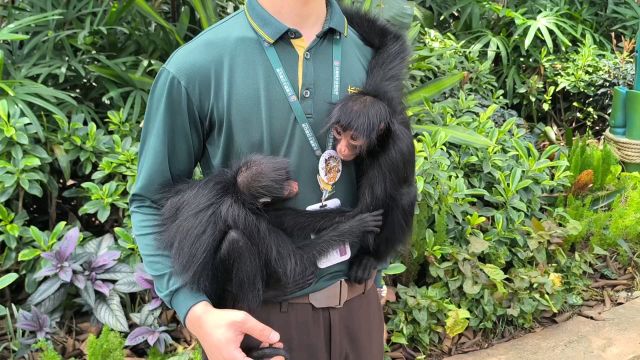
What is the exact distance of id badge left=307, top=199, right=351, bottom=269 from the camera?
1279 millimetres

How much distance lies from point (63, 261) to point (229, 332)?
1808 mm

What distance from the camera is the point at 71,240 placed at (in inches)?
104

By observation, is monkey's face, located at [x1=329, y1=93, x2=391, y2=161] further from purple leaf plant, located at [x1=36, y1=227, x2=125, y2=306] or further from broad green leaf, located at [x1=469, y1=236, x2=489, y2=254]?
broad green leaf, located at [x1=469, y1=236, x2=489, y2=254]

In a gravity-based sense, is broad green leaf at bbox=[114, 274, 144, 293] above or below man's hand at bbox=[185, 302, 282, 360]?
below

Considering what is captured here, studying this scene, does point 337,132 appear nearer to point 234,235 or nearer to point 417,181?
point 234,235

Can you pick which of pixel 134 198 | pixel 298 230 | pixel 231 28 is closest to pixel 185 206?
pixel 134 198

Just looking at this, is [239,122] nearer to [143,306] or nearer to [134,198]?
[134,198]

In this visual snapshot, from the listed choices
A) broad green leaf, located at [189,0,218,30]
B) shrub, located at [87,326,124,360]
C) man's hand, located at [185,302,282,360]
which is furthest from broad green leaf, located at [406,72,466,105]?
man's hand, located at [185,302,282,360]

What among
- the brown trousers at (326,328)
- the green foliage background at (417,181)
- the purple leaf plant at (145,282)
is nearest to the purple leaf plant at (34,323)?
the green foliage background at (417,181)

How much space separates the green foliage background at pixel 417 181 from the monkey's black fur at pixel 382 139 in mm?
1372

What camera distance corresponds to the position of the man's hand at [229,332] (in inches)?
41.6

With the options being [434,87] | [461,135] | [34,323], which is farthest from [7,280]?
[434,87]

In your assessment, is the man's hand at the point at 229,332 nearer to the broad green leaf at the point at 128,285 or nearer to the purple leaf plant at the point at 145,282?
the purple leaf plant at the point at 145,282

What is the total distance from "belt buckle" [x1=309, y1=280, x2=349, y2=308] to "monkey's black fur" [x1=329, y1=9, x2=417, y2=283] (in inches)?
1.7
